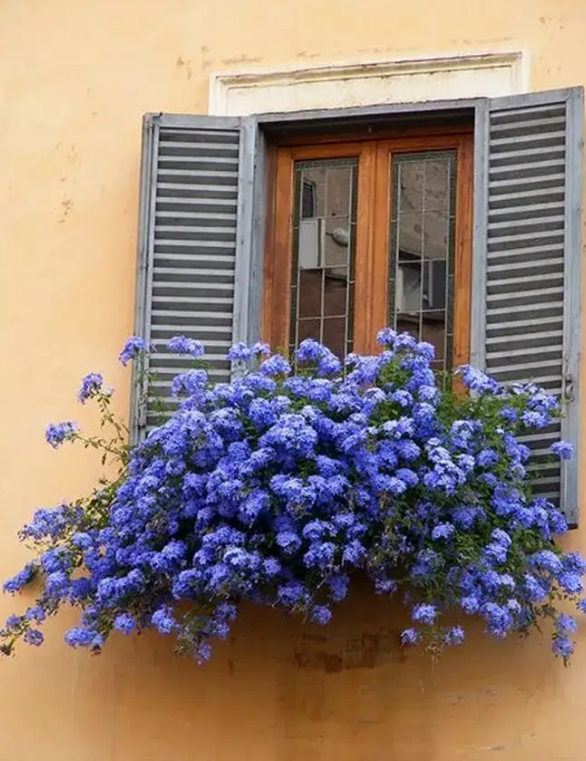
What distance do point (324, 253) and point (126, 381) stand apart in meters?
0.97

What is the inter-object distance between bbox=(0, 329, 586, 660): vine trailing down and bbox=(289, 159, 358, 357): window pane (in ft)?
2.09

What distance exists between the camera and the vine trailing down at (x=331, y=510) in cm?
828

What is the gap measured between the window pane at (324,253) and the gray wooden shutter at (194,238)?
26cm

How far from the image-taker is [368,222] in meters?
9.54

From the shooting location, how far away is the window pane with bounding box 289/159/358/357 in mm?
9469

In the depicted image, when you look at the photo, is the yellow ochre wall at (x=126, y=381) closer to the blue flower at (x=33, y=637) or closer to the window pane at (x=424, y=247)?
the blue flower at (x=33, y=637)

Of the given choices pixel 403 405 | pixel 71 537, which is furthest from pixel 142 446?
pixel 403 405

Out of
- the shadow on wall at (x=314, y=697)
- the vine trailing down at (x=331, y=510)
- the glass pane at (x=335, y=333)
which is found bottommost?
the shadow on wall at (x=314, y=697)

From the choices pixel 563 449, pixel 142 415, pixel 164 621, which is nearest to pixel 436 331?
pixel 563 449

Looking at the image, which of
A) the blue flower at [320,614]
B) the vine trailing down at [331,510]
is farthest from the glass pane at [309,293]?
the blue flower at [320,614]

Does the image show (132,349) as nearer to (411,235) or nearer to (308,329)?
(308,329)

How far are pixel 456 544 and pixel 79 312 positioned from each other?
2191 mm

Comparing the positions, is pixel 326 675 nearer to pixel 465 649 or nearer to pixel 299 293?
pixel 465 649

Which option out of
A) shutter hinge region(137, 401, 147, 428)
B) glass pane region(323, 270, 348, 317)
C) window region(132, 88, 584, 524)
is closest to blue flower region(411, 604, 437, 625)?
window region(132, 88, 584, 524)
